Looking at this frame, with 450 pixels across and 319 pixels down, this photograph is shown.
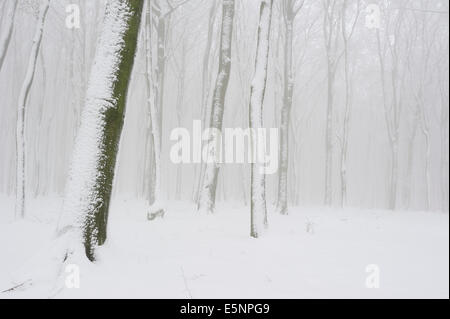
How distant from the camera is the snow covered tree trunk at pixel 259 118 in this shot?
5215mm

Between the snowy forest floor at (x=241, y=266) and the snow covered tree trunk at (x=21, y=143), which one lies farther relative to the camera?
the snow covered tree trunk at (x=21, y=143)

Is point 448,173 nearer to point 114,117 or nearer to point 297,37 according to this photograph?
point 297,37

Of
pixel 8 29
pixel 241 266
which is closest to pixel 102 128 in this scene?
pixel 241 266

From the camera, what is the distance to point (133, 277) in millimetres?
2936

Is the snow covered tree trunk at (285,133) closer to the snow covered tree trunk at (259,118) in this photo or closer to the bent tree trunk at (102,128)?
the snow covered tree trunk at (259,118)

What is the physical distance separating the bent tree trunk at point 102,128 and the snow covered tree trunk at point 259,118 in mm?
2514

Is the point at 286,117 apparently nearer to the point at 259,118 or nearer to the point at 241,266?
the point at 259,118

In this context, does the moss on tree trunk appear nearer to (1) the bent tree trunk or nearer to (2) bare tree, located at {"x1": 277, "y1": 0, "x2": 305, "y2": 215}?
(1) the bent tree trunk

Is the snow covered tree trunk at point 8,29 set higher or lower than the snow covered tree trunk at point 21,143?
higher

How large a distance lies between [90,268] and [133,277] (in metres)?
0.45

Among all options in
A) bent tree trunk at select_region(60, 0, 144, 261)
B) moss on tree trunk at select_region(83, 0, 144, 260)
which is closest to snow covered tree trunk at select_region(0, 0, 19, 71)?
bent tree trunk at select_region(60, 0, 144, 261)

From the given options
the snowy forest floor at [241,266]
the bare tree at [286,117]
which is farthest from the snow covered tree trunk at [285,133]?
the snowy forest floor at [241,266]

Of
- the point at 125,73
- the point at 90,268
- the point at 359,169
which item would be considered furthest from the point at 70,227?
the point at 359,169

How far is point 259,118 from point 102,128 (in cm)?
293
